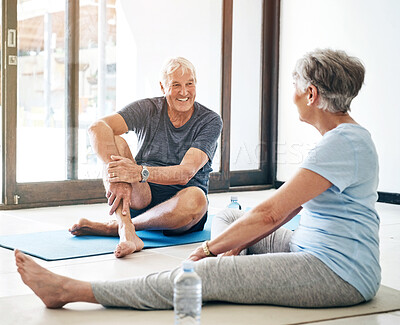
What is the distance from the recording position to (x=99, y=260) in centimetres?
293

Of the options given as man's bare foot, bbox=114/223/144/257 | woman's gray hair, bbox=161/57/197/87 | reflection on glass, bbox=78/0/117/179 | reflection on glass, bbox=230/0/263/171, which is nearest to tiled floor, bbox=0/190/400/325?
man's bare foot, bbox=114/223/144/257

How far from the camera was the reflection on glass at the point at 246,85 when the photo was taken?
6008mm

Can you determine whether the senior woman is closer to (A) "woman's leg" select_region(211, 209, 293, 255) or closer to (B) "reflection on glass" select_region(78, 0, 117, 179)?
(A) "woman's leg" select_region(211, 209, 293, 255)

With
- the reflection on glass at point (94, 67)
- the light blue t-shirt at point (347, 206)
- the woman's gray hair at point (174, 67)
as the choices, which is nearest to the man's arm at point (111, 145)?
the woman's gray hair at point (174, 67)

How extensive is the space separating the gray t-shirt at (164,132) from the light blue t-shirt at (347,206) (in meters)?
1.43

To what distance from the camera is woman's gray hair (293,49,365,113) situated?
205 centimetres

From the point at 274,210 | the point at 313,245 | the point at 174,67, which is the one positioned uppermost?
the point at 174,67

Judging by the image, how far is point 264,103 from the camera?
6273 mm

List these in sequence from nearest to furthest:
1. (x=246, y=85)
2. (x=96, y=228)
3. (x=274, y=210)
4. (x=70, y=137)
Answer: (x=274, y=210) → (x=96, y=228) → (x=70, y=137) → (x=246, y=85)

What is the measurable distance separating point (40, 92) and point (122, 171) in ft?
6.15

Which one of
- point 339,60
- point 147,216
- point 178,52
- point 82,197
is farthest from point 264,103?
point 339,60

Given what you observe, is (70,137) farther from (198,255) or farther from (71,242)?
(198,255)

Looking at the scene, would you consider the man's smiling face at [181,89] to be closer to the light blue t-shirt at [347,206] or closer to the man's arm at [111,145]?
the man's arm at [111,145]

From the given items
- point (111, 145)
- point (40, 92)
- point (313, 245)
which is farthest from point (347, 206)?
point (40, 92)
